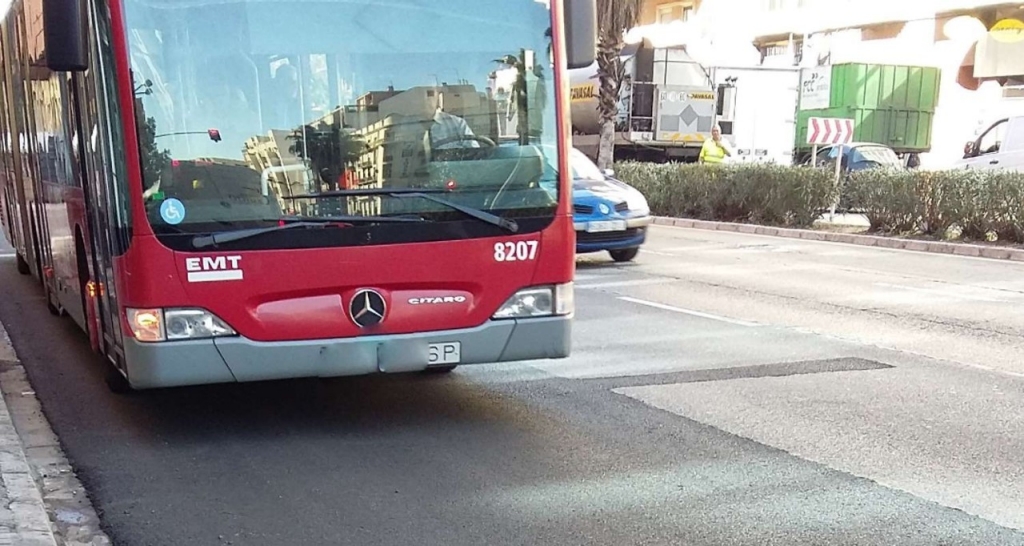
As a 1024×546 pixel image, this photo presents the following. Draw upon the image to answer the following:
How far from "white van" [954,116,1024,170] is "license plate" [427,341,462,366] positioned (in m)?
16.5

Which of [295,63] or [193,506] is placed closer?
[193,506]

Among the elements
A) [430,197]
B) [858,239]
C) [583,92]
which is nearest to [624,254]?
[858,239]

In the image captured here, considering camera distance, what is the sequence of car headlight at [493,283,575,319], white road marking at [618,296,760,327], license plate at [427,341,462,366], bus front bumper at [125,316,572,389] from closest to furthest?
bus front bumper at [125,316,572,389] → license plate at [427,341,462,366] → car headlight at [493,283,575,319] → white road marking at [618,296,760,327]

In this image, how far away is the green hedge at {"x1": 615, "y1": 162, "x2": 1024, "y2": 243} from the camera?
52.6 ft

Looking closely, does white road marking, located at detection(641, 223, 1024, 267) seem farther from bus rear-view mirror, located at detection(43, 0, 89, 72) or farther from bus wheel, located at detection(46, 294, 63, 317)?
bus rear-view mirror, located at detection(43, 0, 89, 72)

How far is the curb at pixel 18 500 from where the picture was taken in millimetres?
4434

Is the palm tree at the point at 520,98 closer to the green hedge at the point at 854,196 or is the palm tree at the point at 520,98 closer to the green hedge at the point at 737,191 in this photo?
the green hedge at the point at 854,196

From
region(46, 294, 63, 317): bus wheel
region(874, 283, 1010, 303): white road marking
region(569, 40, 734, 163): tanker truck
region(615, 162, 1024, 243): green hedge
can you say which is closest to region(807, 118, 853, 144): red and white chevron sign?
region(615, 162, 1024, 243): green hedge

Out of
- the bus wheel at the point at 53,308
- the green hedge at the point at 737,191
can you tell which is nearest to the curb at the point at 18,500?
A: the bus wheel at the point at 53,308

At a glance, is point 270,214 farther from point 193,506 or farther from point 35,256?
point 35,256

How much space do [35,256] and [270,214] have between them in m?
5.89

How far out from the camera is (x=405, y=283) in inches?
230

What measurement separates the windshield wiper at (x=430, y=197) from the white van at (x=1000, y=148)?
1628cm

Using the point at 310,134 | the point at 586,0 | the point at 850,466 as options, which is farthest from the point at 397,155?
the point at 850,466
